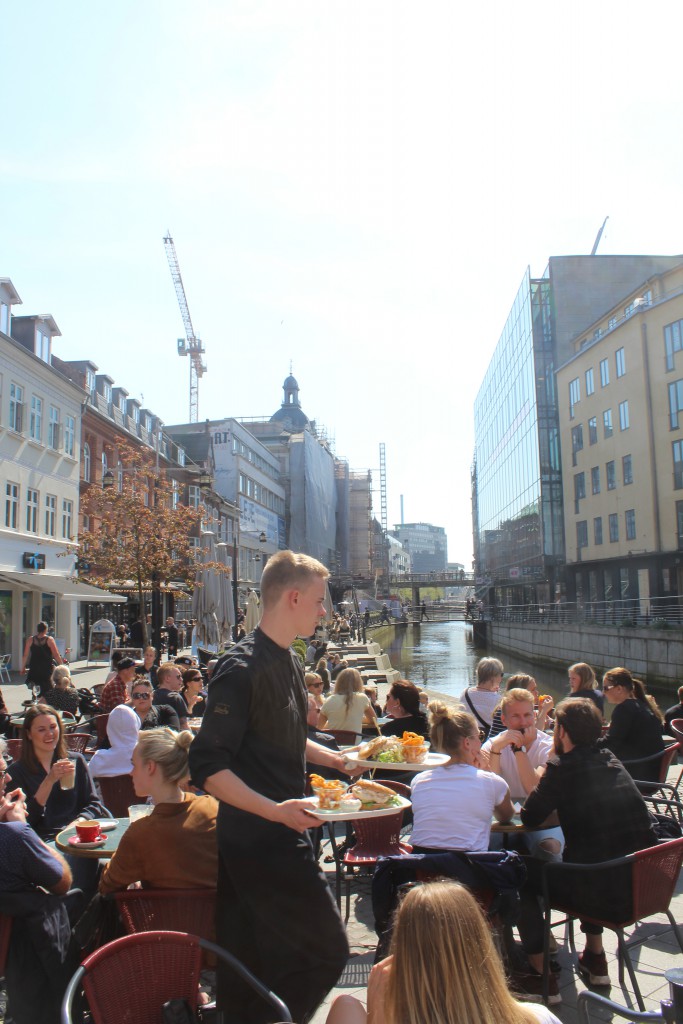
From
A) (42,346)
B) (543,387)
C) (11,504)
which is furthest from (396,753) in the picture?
(543,387)

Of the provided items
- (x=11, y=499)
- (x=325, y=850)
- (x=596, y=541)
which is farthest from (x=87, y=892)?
(x=596, y=541)

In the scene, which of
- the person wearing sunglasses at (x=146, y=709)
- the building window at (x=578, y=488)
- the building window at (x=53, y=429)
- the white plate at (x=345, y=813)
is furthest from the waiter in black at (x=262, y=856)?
the building window at (x=578, y=488)

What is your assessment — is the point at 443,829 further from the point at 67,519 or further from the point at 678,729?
the point at 67,519

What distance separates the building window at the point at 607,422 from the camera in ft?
139

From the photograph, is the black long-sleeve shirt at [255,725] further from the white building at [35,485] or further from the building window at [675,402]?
the building window at [675,402]

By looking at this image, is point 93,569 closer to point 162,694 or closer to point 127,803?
point 162,694

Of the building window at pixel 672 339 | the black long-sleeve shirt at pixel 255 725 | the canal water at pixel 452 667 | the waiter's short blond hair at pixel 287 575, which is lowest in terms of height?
the canal water at pixel 452 667

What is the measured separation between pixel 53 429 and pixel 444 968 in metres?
29.7

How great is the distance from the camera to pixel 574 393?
46.6 meters

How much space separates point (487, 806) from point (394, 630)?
3161 inches

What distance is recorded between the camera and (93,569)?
29.8 meters

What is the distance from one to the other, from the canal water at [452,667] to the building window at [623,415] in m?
12.0

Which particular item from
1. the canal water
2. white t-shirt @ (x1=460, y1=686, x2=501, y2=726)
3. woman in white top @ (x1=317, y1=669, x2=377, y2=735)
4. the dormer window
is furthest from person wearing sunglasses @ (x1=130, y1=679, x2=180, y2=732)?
the dormer window

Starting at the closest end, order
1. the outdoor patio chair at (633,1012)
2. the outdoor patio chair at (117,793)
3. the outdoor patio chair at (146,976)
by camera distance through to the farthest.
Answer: the outdoor patio chair at (633,1012) < the outdoor patio chair at (146,976) < the outdoor patio chair at (117,793)
